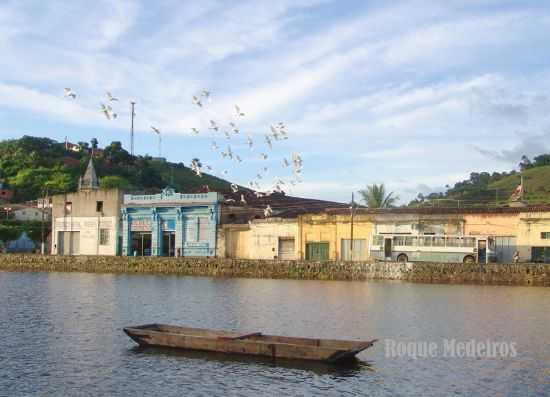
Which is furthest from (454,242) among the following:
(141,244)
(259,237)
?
(141,244)

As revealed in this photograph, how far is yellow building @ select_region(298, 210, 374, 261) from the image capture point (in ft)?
194

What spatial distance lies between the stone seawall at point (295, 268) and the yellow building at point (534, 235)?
471 cm

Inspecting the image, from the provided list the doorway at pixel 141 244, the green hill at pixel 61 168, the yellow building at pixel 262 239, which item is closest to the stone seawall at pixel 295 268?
the doorway at pixel 141 244

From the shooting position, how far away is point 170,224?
6612 centimetres

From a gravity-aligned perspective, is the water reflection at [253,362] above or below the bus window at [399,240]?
below

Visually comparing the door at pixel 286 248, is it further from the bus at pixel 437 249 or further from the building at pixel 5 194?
the building at pixel 5 194

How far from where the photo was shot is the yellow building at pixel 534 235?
173 feet

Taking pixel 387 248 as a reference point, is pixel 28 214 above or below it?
above

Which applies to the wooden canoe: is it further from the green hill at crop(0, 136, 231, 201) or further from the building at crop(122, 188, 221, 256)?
the green hill at crop(0, 136, 231, 201)

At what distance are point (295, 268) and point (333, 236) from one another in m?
5.92

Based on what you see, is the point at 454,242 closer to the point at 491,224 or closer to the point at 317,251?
the point at 491,224

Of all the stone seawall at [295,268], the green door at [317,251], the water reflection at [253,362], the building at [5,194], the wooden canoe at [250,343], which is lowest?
the water reflection at [253,362]

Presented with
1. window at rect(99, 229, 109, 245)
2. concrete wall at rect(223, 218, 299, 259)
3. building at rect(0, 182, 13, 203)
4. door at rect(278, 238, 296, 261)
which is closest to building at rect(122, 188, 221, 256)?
concrete wall at rect(223, 218, 299, 259)

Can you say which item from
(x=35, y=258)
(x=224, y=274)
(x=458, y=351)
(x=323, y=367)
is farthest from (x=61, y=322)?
(x=35, y=258)
